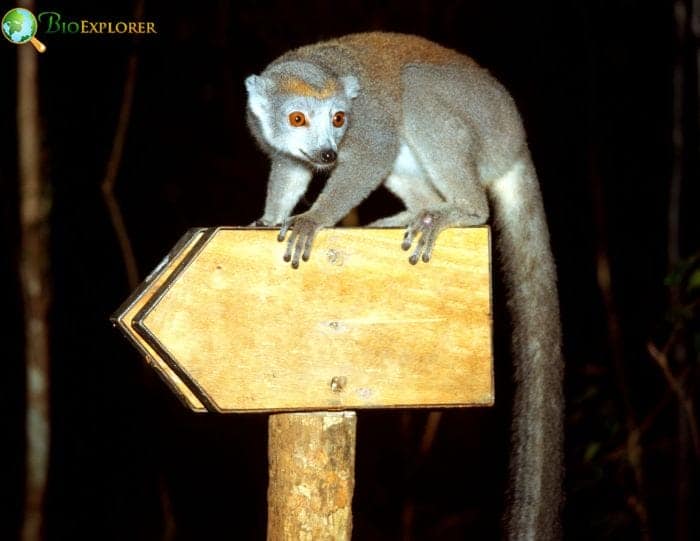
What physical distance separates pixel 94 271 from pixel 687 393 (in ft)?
15.0

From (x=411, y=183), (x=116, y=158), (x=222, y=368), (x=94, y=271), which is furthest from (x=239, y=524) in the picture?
(x=222, y=368)

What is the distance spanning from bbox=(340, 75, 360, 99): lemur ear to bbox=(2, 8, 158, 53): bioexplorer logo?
1.74 m

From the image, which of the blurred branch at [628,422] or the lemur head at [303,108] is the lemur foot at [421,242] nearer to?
the lemur head at [303,108]

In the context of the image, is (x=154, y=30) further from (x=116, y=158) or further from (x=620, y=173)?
(x=620, y=173)

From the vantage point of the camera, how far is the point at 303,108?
3688mm

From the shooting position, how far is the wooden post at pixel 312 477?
86.7 inches

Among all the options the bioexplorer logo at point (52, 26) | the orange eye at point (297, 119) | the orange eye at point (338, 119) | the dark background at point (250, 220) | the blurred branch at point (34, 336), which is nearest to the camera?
the orange eye at point (338, 119)

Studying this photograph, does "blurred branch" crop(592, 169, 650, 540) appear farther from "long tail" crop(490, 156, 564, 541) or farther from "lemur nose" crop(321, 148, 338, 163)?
"lemur nose" crop(321, 148, 338, 163)

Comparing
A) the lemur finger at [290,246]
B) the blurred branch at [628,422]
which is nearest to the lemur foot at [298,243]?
the lemur finger at [290,246]

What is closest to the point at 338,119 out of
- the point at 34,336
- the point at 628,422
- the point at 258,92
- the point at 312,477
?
the point at 258,92

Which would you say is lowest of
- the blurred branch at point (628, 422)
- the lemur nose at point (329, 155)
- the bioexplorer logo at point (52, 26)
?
the blurred branch at point (628, 422)

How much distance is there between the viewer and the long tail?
8.37 feet

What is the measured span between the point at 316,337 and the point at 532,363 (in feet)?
3.68

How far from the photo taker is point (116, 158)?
4.86 meters
